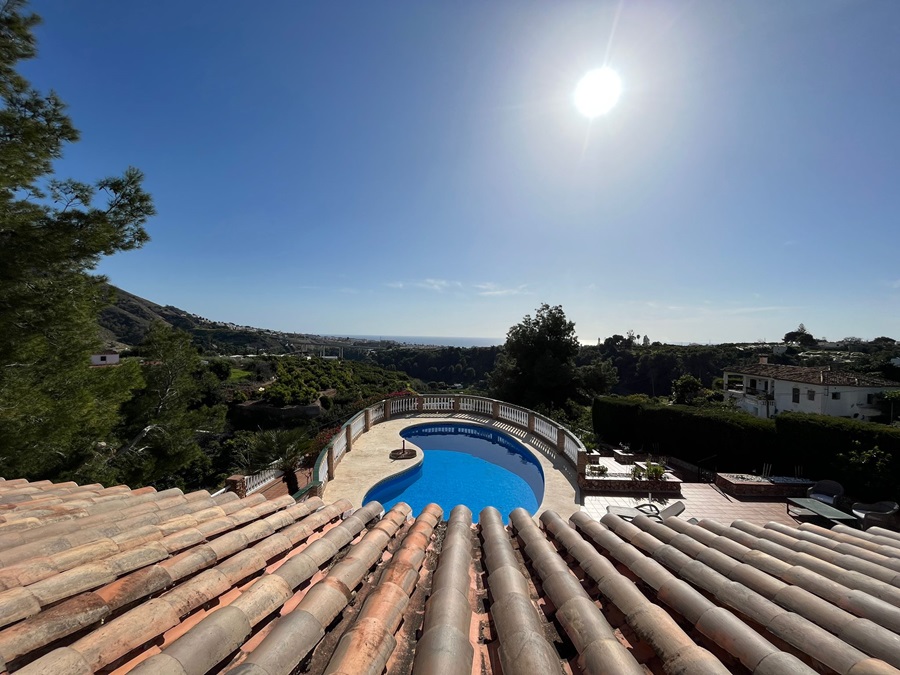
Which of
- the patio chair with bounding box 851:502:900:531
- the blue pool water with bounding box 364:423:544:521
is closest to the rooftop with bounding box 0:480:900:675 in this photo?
the blue pool water with bounding box 364:423:544:521

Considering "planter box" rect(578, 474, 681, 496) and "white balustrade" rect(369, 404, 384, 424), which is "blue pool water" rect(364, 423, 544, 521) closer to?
"planter box" rect(578, 474, 681, 496)

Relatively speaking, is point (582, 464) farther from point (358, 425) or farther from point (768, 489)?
point (358, 425)

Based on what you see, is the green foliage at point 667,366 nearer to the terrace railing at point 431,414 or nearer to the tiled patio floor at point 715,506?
the terrace railing at point 431,414

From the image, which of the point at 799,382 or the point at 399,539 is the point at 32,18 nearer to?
the point at 399,539

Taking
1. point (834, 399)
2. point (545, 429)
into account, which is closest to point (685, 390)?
point (834, 399)

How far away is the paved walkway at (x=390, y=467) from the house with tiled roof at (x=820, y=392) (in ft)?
87.3

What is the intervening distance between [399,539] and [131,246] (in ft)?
31.2

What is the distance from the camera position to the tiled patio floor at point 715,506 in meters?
8.57

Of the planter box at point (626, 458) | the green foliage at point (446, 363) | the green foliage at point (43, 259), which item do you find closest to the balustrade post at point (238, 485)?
the green foliage at point (43, 259)

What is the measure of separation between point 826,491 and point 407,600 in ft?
42.2

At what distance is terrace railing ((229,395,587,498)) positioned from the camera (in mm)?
9625

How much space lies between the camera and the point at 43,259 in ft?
22.9

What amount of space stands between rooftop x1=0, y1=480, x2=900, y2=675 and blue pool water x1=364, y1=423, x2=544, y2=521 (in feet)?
22.1

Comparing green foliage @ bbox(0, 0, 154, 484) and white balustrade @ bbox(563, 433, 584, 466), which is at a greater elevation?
green foliage @ bbox(0, 0, 154, 484)
